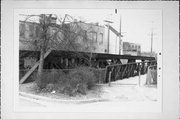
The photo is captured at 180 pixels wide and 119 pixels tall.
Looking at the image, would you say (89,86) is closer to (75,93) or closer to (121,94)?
(75,93)

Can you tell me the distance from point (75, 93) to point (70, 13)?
1.33 m

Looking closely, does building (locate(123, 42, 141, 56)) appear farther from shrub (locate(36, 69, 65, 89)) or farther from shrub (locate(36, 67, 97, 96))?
shrub (locate(36, 69, 65, 89))

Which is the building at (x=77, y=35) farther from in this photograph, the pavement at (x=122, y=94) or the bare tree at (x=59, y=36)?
the pavement at (x=122, y=94)

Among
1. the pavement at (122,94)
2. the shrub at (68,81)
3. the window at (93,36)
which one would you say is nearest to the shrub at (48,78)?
the shrub at (68,81)

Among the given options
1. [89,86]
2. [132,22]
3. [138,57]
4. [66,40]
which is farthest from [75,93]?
[132,22]

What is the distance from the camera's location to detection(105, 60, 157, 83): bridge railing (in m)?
4.08

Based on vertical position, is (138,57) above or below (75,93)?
above

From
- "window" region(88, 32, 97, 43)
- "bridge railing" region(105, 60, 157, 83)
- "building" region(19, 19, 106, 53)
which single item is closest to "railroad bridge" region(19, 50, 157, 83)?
"bridge railing" region(105, 60, 157, 83)

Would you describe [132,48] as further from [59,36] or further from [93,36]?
[59,36]

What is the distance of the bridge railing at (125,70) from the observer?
4078 mm

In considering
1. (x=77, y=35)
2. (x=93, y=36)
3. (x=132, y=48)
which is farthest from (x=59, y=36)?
(x=132, y=48)

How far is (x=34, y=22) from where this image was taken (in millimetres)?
4023

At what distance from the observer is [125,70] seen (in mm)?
4090

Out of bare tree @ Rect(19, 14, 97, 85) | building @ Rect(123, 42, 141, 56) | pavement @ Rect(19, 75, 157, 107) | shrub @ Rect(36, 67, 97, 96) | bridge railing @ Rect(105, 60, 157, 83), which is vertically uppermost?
bare tree @ Rect(19, 14, 97, 85)
